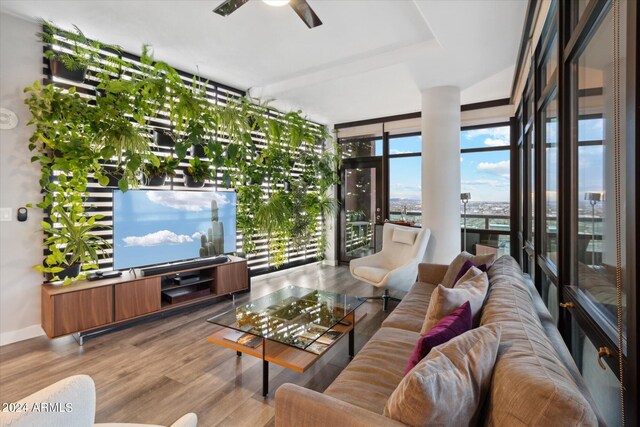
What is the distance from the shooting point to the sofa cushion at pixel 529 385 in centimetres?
77

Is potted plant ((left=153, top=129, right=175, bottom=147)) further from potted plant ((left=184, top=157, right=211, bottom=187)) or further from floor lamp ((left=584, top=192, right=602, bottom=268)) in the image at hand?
floor lamp ((left=584, top=192, right=602, bottom=268))

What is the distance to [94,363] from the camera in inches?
97.4

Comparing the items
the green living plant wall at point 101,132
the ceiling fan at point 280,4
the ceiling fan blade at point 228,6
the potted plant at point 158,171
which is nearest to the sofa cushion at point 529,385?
the ceiling fan at point 280,4

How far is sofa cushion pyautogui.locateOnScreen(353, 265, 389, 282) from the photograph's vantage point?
3688 millimetres

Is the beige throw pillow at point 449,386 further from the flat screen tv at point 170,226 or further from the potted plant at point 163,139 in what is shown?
the potted plant at point 163,139

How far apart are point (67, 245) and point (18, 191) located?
614 millimetres

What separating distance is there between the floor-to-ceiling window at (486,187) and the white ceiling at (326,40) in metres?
0.72

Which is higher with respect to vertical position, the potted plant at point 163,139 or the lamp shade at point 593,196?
the potted plant at point 163,139

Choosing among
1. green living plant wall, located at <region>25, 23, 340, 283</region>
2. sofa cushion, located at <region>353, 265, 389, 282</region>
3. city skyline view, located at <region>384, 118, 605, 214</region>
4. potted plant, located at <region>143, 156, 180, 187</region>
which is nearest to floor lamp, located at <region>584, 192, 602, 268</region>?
sofa cushion, located at <region>353, 265, 389, 282</region>

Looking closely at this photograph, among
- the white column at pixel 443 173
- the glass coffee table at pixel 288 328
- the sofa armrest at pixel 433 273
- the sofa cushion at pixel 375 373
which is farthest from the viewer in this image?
the white column at pixel 443 173

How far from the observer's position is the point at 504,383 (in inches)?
Answer: 37.1

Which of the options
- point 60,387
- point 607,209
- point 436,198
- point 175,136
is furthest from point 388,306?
point 60,387

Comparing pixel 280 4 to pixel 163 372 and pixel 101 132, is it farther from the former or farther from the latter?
pixel 163 372

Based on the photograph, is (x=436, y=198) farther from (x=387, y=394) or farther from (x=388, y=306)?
(x=387, y=394)
